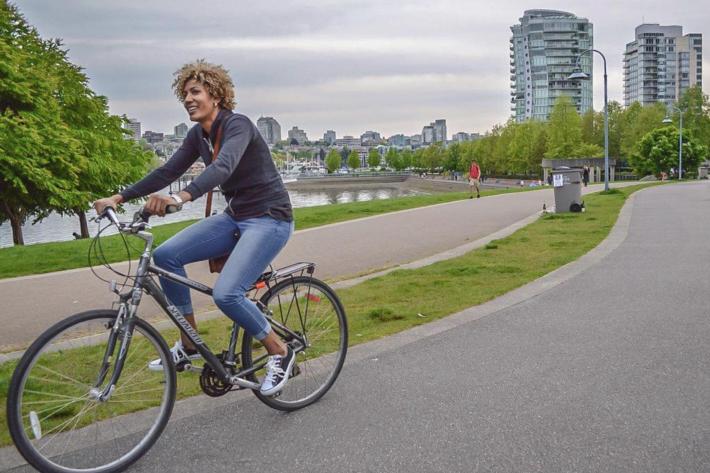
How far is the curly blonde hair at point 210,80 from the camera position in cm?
370

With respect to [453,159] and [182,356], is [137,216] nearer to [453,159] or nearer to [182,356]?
[182,356]

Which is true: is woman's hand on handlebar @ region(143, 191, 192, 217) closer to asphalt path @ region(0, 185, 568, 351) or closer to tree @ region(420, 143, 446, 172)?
asphalt path @ region(0, 185, 568, 351)

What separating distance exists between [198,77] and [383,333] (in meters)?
2.67

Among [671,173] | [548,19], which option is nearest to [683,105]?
[671,173]

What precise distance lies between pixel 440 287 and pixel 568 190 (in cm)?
1107

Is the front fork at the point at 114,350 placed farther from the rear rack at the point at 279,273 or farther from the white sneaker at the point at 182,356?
the rear rack at the point at 279,273

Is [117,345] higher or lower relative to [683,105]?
lower

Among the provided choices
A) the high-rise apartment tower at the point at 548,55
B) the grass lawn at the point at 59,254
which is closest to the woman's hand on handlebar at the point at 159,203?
the grass lawn at the point at 59,254

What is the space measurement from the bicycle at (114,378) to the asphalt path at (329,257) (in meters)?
1.10

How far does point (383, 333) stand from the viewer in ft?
18.1

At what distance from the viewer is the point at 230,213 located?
3830mm

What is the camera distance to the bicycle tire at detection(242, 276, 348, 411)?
3847mm

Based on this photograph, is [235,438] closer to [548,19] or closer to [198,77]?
[198,77]

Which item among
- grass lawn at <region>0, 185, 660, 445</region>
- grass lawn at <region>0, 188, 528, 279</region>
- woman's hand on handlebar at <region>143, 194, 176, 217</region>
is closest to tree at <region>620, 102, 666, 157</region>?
grass lawn at <region>0, 188, 528, 279</region>
